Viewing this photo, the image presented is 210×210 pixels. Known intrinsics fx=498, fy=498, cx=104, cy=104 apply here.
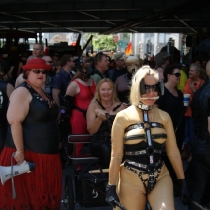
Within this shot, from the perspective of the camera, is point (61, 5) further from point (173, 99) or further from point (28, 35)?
point (173, 99)

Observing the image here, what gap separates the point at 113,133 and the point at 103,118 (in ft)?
5.04

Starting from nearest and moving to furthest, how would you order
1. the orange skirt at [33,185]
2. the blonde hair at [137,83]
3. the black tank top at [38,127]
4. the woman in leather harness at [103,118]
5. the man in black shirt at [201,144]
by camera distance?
the blonde hair at [137,83] < the man in black shirt at [201,144] < the black tank top at [38,127] < the orange skirt at [33,185] < the woman in leather harness at [103,118]

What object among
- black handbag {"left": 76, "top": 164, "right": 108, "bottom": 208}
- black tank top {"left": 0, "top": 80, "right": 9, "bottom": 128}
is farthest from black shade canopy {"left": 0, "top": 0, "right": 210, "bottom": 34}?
black handbag {"left": 76, "top": 164, "right": 108, "bottom": 208}

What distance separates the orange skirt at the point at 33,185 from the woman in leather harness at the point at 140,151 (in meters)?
1.27

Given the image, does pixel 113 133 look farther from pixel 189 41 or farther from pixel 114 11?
pixel 189 41

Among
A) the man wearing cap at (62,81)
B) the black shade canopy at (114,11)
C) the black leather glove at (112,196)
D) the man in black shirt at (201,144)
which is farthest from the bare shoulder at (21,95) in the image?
the black shade canopy at (114,11)

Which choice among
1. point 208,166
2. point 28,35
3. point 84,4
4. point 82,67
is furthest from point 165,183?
point 28,35

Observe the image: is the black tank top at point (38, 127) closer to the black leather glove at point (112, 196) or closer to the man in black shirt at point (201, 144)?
the black leather glove at point (112, 196)

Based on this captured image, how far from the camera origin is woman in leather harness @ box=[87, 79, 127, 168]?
18.1 feet

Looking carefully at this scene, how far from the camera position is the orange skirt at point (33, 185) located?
515 centimetres

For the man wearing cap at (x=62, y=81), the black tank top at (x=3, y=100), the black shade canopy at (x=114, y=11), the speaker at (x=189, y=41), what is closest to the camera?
the black tank top at (x=3, y=100)

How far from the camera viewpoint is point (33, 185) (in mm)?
5215

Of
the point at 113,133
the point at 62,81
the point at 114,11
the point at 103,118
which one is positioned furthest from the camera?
the point at 114,11

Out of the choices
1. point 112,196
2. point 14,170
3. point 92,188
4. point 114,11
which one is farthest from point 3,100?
point 114,11
